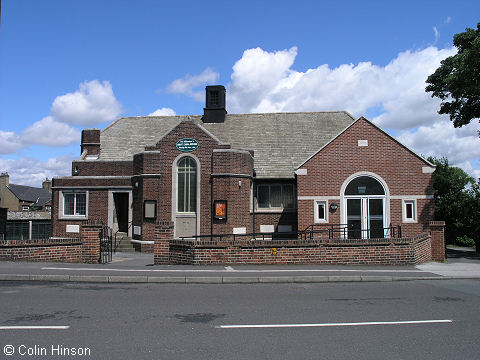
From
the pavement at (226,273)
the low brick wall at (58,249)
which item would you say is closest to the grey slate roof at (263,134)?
the pavement at (226,273)

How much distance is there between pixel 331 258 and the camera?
14438mm

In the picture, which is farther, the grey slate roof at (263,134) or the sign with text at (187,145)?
the grey slate roof at (263,134)

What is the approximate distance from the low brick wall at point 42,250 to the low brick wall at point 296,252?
10.4 ft

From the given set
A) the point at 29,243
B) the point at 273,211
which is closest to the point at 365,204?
the point at 273,211

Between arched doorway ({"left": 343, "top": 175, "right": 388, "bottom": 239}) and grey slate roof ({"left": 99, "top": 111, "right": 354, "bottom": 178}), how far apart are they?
4.14 metres

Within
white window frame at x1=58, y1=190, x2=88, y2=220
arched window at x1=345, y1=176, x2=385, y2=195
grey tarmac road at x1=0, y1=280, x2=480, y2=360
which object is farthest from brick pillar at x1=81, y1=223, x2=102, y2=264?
arched window at x1=345, y1=176, x2=385, y2=195

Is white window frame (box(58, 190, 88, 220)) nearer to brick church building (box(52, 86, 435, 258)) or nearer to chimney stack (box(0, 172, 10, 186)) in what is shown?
brick church building (box(52, 86, 435, 258))

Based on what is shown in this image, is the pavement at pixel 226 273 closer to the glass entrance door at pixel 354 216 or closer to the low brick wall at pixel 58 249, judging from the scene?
the low brick wall at pixel 58 249

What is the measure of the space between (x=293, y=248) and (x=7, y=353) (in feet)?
33.1

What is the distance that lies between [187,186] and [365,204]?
28.0 ft

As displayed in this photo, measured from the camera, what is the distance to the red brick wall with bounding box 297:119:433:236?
63.2ft

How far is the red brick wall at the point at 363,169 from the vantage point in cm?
1927

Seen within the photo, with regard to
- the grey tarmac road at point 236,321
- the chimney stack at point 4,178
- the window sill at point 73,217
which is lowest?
the grey tarmac road at point 236,321

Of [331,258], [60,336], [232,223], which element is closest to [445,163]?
[232,223]
